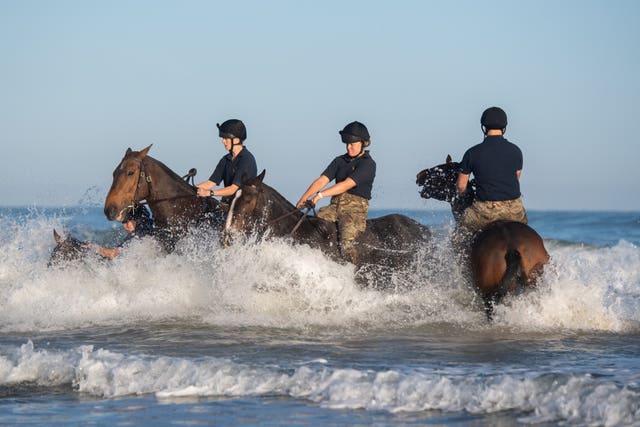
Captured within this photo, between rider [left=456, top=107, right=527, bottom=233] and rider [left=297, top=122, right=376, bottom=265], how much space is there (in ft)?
4.51

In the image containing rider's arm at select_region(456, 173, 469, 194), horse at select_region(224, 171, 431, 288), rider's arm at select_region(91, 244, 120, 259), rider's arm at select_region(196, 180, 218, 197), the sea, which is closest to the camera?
the sea

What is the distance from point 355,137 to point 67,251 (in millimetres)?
4942

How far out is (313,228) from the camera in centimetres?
1173

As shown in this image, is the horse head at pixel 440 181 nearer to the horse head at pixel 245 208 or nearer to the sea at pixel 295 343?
the sea at pixel 295 343

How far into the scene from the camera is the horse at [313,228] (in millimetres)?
11047

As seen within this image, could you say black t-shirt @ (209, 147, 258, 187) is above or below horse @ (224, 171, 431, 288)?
above

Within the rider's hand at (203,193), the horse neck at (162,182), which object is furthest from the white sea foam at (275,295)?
the horse neck at (162,182)

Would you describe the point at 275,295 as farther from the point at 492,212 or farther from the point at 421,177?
the point at 492,212

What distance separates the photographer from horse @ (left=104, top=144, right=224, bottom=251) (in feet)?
38.1

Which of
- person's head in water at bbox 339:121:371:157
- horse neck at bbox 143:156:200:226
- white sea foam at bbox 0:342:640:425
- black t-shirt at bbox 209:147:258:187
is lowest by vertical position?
white sea foam at bbox 0:342:640:425

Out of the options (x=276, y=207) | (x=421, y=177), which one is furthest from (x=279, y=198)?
(x=421, y=177)

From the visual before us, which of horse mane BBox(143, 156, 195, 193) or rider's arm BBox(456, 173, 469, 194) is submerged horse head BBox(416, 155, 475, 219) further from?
horse mane BBox(143, 156, 195, 193)

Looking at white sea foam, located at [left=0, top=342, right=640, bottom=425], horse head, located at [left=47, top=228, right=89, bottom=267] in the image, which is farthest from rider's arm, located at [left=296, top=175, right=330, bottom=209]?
horse head, located at [left=47, top=228, right=89, bottom=267]

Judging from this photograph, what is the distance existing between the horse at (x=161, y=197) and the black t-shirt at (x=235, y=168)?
19.1 inches
